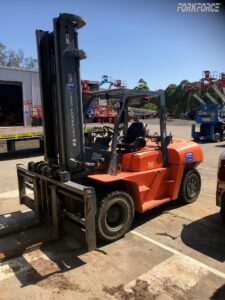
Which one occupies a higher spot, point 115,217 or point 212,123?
point 212,123

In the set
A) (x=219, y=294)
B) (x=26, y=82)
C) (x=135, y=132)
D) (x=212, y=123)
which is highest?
(x=26, y=82)

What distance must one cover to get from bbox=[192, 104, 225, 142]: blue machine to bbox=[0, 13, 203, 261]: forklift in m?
13.4

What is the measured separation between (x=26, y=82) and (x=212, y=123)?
54.0 feet

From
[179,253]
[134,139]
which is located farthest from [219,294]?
[134,139]

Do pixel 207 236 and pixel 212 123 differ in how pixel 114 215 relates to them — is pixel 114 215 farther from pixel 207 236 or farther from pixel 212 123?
pixel 212 123

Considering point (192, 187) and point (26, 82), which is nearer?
point (192, 187)

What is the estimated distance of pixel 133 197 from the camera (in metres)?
4.94

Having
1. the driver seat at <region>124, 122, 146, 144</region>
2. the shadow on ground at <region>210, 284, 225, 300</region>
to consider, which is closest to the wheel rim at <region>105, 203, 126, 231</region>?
the driver seat at <region>124, 122, 146, 144</region>

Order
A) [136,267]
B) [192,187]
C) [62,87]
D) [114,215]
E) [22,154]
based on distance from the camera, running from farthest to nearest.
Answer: [22,154] < [192,187] < [114,215] < [62,87] < [136,267]

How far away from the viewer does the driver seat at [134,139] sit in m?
5.21

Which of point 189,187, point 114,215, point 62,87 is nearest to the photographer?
point 62,87

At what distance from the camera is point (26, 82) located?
26938mm

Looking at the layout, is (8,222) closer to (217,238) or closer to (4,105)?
(217,238)

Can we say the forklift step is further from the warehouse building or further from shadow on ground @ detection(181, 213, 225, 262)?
the warehouse building
